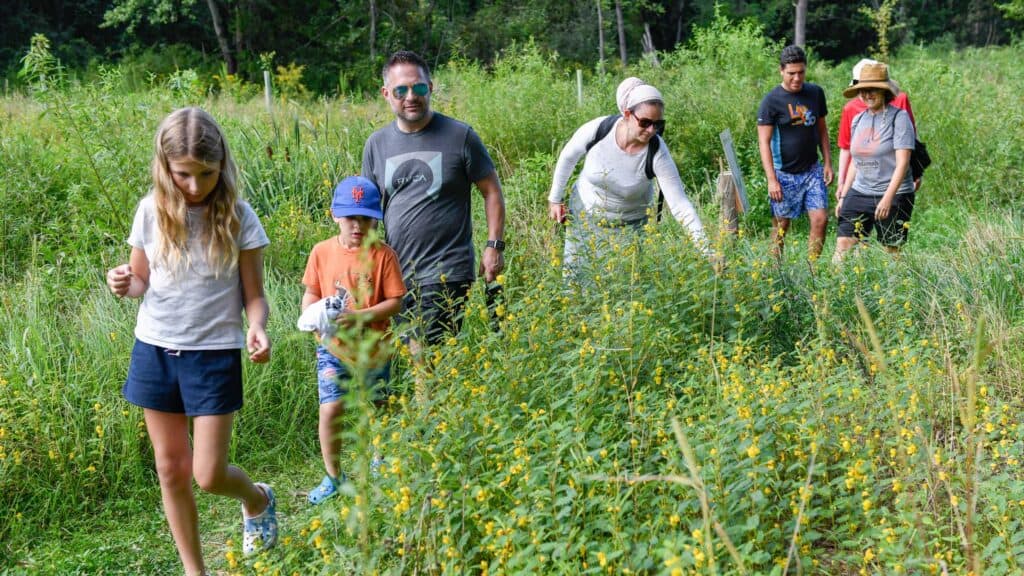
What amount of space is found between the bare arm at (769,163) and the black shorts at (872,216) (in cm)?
59

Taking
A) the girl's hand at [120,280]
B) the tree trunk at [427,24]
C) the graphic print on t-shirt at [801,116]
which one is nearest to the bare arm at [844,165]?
the graphic print on t-shirt at [801,116]

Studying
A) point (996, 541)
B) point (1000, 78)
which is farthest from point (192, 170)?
point (1000, 78)

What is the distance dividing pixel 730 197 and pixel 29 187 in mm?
5481

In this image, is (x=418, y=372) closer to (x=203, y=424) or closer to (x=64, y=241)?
(x=203, y=424)

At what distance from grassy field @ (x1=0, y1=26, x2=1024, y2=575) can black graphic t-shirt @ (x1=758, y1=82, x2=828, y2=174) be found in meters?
1.34

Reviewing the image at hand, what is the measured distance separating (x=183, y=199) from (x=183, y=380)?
64cm

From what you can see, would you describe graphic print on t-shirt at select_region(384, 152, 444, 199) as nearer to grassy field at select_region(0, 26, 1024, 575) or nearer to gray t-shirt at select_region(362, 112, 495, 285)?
gray t-shirt at select_region(362, 112, 495, 285)

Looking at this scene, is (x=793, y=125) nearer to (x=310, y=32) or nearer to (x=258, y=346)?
(x=258, y=346)

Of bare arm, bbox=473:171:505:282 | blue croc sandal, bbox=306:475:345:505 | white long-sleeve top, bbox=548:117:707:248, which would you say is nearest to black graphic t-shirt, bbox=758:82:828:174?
white long-sleeve top, bbox=548:117:707:248

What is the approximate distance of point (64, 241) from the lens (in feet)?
23.7

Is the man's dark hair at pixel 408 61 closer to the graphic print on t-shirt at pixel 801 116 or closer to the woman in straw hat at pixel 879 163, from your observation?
the woman in straw hat at pixel 879 163

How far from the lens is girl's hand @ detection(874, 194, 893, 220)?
6543 mm

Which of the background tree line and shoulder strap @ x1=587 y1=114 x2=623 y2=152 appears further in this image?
the background tree line

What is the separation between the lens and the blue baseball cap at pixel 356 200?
4125 millimetres
